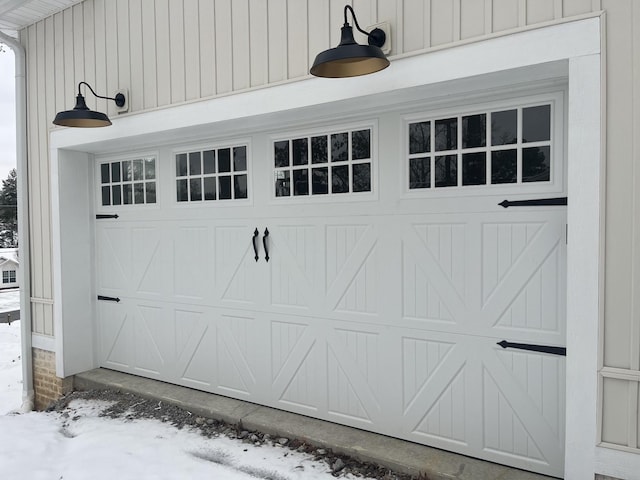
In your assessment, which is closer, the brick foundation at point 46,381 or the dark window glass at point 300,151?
the dark window glass at point 300,151

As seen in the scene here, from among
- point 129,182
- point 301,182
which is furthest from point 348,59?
point 129,182

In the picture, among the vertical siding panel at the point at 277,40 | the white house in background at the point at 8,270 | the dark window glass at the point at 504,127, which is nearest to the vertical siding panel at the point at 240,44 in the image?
the vertical siding panel at the point at 277,40

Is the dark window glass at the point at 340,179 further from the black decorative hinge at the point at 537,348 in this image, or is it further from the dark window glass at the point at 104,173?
the dark window glass at the point at 104,173

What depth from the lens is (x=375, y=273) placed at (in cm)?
327

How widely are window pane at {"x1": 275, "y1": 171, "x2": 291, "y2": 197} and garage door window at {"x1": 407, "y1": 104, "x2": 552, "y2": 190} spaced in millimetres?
995

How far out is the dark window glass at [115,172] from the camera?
4750 millimetres

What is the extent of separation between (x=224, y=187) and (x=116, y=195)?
1436mm

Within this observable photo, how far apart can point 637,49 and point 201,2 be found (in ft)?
9.57

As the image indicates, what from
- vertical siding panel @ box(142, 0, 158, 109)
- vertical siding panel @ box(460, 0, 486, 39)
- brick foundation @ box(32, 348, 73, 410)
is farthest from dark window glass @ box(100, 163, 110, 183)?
vertical siding panel @ box(460, 0, 486, 39)

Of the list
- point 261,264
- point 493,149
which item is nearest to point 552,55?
point 493,149

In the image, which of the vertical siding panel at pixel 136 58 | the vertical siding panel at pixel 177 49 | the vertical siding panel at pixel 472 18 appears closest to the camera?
the vertical siding panel at pixel 472 18

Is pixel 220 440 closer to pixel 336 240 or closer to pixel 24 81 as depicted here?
pixel 336 240

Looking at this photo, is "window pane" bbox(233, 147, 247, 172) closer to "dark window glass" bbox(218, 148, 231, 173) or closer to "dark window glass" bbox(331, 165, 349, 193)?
"dark window glass" bbox(218, 148, 231, 173)

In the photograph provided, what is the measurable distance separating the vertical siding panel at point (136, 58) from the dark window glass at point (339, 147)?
1.77 meters
